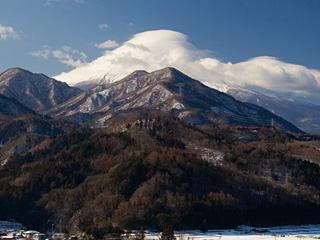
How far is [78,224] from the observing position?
148125 mm

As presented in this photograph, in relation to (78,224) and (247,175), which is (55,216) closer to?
(78,224)

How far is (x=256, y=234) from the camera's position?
139625 millimetres

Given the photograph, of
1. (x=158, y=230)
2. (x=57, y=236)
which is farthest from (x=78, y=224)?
(x=158, y=230)

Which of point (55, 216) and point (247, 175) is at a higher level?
point (247, 175)

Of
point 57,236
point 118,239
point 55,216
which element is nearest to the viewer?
point 118,239

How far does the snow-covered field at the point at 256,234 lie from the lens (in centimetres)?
12900

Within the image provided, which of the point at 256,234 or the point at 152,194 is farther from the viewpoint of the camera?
A: the point at 152,194

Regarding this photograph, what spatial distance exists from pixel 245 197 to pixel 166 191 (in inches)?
1224

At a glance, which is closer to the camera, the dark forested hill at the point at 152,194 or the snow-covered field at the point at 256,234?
the snow-covered field at the point at 256,234

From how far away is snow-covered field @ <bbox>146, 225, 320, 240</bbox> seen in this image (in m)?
129

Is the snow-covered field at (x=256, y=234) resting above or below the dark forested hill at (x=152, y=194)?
below

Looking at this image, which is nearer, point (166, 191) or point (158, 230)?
point (158, 230)

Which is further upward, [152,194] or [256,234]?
[152,194]

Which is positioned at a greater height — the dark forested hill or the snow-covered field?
the dark forested hill
